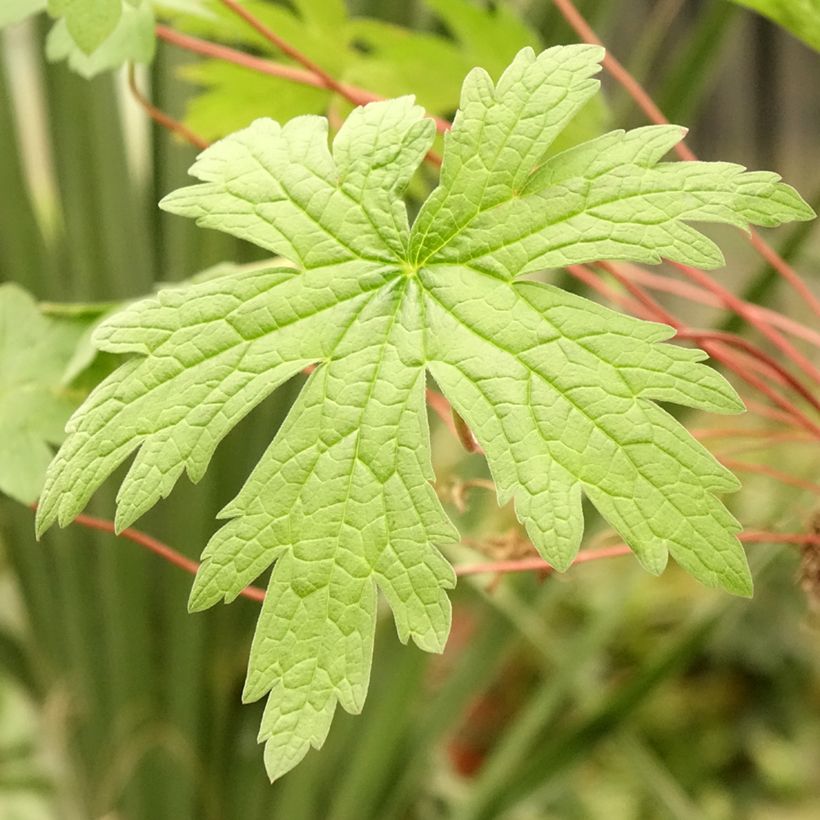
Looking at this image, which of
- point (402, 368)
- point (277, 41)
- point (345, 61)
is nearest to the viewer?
point (402, 368)

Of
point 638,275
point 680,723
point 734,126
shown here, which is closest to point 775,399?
point 638,275

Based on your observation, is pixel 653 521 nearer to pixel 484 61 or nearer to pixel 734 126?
pixel 484 61

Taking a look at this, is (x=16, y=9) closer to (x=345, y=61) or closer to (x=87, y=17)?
(x=87, y=17)

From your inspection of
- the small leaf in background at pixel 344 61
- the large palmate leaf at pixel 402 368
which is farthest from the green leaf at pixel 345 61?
the large palmate leaf at pixel 402 368

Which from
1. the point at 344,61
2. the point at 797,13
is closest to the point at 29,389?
the point at 344,61

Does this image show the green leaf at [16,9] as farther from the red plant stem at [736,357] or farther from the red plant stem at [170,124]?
the red plant stem at [736,357]
